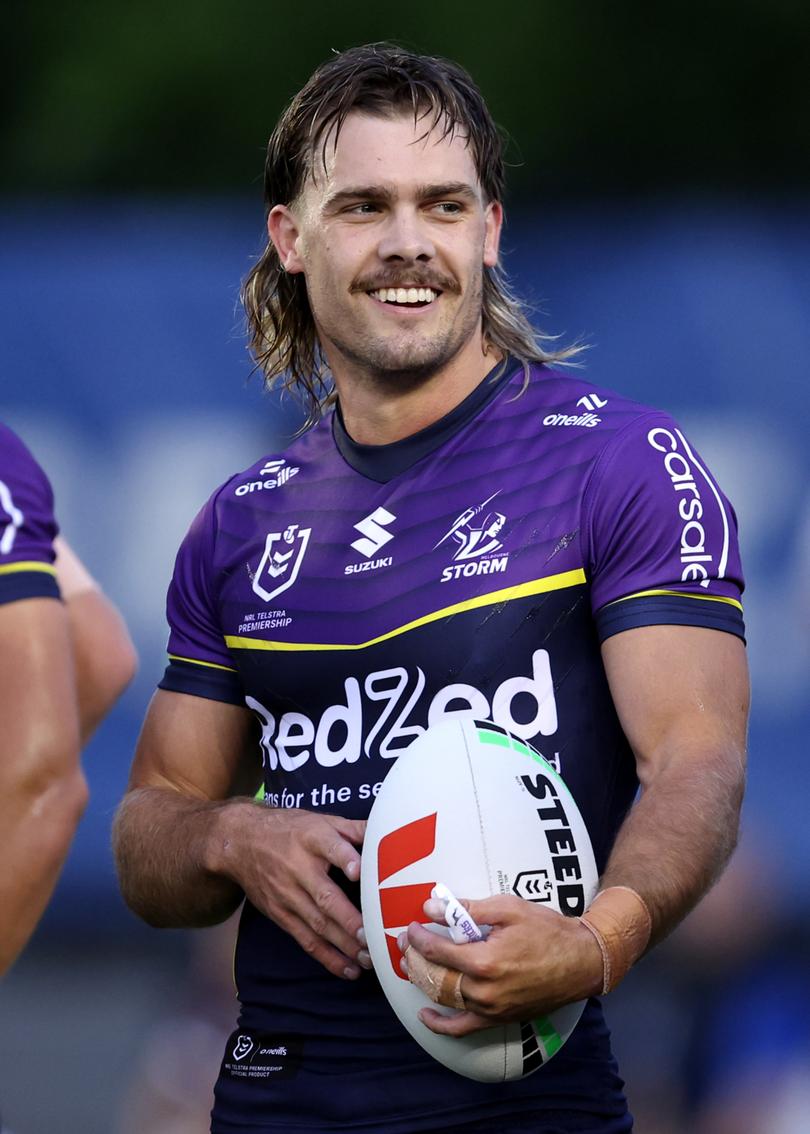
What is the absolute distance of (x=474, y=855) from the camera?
2.76 meters

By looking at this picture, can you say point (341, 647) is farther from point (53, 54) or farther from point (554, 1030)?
point (53, 54)

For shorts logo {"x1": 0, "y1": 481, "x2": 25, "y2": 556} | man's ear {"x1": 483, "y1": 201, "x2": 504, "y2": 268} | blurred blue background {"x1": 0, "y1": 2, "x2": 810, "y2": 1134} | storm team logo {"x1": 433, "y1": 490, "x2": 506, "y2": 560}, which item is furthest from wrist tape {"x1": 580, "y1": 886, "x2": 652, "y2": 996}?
blurred blue background {"x1": 0, "y1": 2, "x2": 810, "y2": 1134}

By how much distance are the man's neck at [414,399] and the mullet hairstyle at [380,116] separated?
0.14 metres

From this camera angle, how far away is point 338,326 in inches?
144

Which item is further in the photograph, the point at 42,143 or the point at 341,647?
the point at 42,143

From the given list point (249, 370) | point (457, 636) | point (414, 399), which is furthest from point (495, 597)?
point (249, 370)

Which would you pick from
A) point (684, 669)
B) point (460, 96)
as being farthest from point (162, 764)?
point (460, 96)

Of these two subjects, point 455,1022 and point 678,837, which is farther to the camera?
point 678,837

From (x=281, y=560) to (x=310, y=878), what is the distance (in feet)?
2.47

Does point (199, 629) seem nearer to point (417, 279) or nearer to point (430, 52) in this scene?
point (417, 279)

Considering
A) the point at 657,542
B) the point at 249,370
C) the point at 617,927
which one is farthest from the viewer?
the point at 249,370

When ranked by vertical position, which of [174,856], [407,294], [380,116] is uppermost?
[380,116]

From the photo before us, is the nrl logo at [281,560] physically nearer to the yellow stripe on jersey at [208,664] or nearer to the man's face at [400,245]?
the yellow stripe on jersey at [208,664]

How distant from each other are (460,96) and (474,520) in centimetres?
96
